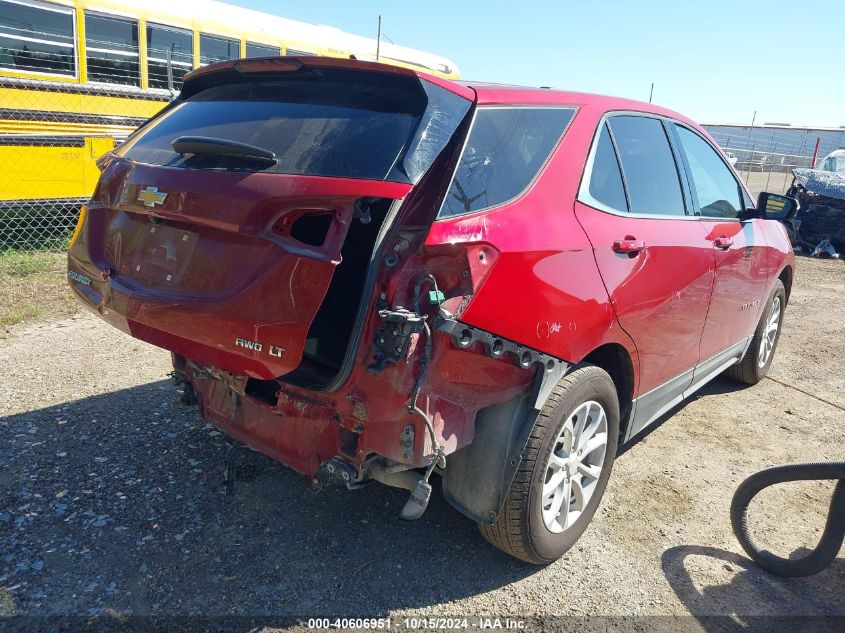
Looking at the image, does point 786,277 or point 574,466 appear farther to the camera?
point 786,277

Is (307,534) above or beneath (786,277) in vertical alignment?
beneath

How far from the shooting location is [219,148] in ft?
7.82

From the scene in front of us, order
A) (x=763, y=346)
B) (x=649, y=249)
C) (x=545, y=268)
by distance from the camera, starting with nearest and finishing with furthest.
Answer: (x=545, y=268) < (x=649, y=249) < (x=763, y=346)

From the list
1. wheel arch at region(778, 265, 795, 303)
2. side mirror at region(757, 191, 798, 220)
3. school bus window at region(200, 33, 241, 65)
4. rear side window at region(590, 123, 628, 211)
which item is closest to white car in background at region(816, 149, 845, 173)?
wheel arch at region(778, 265, 795, 303)

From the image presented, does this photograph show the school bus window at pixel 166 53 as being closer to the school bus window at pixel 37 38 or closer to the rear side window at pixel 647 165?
the school bus window at pixel 37 38

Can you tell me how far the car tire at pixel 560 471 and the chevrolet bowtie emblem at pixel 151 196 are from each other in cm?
165

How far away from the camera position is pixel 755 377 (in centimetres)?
529

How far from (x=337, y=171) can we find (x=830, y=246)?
12.9 metres

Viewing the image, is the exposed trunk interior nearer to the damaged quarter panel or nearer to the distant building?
the damaged quarter panel

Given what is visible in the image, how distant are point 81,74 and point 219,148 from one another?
6919 mm

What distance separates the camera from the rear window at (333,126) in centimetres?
225

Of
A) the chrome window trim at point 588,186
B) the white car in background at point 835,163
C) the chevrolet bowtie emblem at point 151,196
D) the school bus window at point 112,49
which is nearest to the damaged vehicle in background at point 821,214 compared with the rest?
the white car in background at point 835,163

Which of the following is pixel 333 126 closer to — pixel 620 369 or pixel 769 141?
pixel 620 369

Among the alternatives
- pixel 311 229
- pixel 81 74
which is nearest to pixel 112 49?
pixel 81 74
